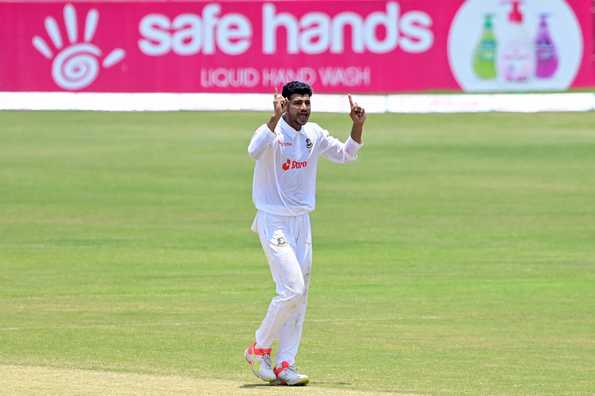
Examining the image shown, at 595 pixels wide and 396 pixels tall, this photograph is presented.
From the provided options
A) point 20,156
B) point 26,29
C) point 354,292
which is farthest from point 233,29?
point 354,292

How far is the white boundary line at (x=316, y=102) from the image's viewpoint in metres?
35.1

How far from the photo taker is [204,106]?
36812 mm

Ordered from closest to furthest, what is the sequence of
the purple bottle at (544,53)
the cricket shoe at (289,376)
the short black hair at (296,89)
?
the short black hair at (296,89) → the cricket shoe at (289,376) → the purple bottle at (544,53)

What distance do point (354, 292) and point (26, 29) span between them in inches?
953

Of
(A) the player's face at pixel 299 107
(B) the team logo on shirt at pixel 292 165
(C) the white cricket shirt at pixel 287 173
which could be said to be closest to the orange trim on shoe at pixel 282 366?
(C) the white cricket shirt at pixel 287 173

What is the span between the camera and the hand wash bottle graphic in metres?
35.6

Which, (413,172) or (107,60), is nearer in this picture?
(413,172)

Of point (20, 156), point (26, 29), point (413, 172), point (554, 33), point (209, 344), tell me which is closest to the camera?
point (209, 344)

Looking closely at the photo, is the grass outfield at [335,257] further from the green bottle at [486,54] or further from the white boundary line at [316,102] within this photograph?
the green bottle at [486,54]

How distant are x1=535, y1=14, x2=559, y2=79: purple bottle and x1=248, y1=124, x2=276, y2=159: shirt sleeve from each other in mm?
26211

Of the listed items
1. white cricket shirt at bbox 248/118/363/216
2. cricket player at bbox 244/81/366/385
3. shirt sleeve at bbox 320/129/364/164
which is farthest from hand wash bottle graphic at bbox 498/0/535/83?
white cricket shirt at bbox 248/118/363/216

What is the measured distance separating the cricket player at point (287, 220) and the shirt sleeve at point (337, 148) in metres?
0.05

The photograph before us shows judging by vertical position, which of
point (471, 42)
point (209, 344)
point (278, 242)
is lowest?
point (209, 344)

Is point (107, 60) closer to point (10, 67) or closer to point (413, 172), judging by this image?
point (10, 67)
